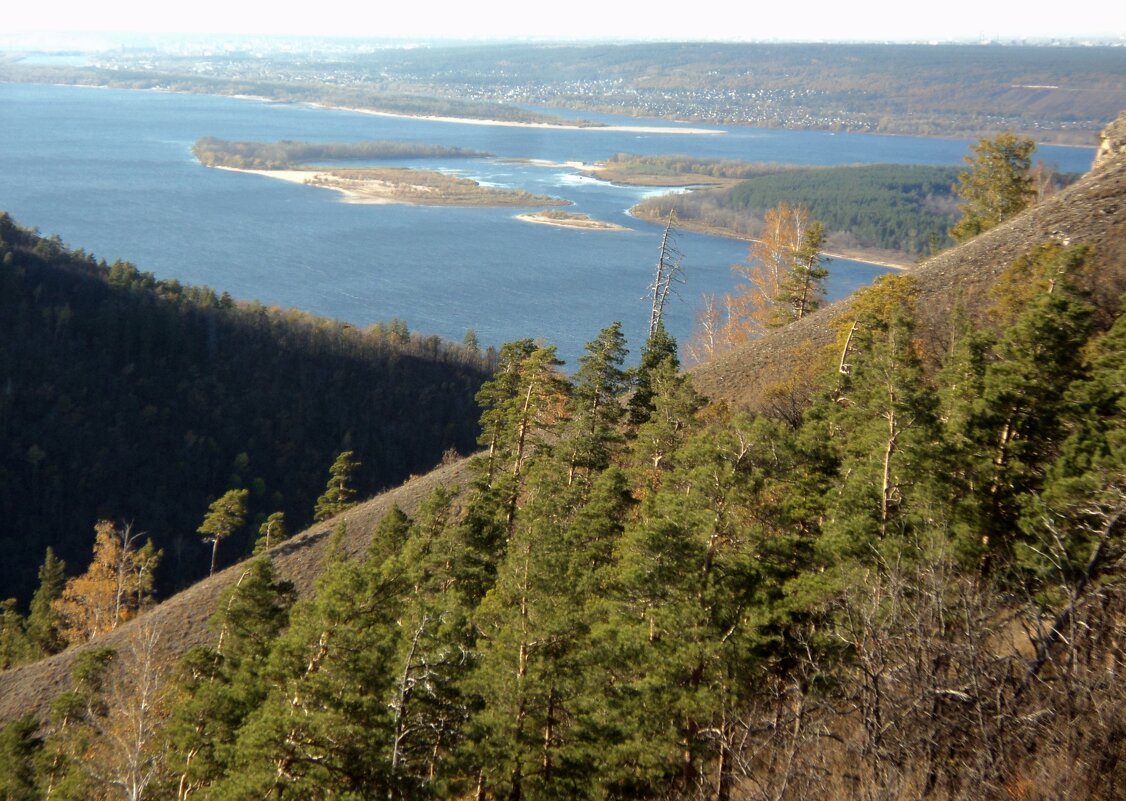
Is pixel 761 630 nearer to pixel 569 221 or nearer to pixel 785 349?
pixel 785 349

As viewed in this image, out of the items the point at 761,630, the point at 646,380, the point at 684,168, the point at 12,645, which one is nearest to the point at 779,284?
the point at 646,380

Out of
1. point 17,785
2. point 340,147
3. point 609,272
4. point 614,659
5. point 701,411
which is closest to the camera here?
point 614,659

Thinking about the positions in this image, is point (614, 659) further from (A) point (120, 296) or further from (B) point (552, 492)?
(A) point (120, 296)

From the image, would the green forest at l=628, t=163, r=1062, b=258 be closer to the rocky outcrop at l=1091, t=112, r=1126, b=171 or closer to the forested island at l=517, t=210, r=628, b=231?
the forested island at l=517, t=210, r=628, b=231

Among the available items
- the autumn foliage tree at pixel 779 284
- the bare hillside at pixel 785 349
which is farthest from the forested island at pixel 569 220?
the bare hillside at pixel 785 349

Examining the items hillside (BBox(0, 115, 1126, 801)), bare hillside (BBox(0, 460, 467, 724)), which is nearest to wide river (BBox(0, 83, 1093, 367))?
bare hillside (BBox(0, 460, 467, 724))

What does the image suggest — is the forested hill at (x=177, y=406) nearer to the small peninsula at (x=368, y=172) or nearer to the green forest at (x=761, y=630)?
the green forest at (x=761, y=630)

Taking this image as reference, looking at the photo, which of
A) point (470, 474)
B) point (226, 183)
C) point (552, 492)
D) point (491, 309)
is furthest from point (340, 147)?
point (552, 492)
